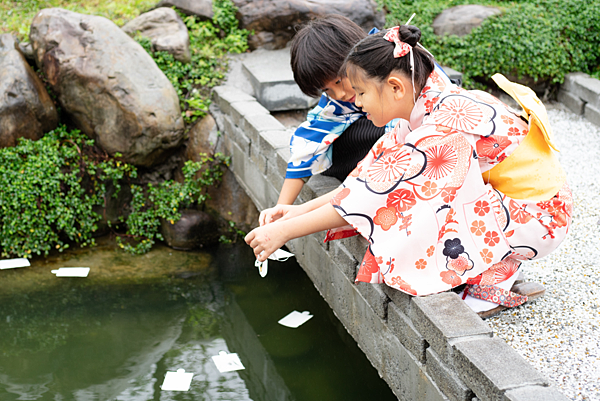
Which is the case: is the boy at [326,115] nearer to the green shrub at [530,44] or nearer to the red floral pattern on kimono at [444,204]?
the red floral pattern on kimono at [444,204]

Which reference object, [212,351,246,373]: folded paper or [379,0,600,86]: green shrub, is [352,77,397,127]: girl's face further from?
[379,0,600,86]: green shrub

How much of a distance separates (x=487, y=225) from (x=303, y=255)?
1928 millimetres

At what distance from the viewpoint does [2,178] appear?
15.4ft

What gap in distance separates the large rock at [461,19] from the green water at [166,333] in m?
3.79

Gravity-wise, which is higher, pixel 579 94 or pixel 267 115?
pixel 579 94

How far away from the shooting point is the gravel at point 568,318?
2.16m

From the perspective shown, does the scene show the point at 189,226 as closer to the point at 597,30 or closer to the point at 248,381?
the point at 248,381

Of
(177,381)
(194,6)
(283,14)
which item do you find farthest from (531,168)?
(194,6)

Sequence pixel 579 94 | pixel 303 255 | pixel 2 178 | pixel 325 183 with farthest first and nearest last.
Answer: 1. pixel 579 94
2. pixel 2 178
3. pixel 303 255
4. pixel 325 183

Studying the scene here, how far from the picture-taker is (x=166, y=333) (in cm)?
396

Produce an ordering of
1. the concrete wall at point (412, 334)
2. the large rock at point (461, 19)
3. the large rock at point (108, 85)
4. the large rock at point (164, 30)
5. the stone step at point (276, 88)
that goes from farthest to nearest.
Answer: the large rock at point (461, 19) → the large rock at point (164, 30) → the stone step at point (276, 88) → the large rock at point (108, 85) → the concrete wall at point (412, 334)

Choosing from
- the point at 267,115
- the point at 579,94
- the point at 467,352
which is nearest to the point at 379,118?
the point at 467,352

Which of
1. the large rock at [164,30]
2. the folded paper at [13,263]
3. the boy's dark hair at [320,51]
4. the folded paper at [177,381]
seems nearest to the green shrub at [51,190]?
the folded paper at [13,263]

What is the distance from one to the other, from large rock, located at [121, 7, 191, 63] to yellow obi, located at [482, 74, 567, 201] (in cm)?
429
